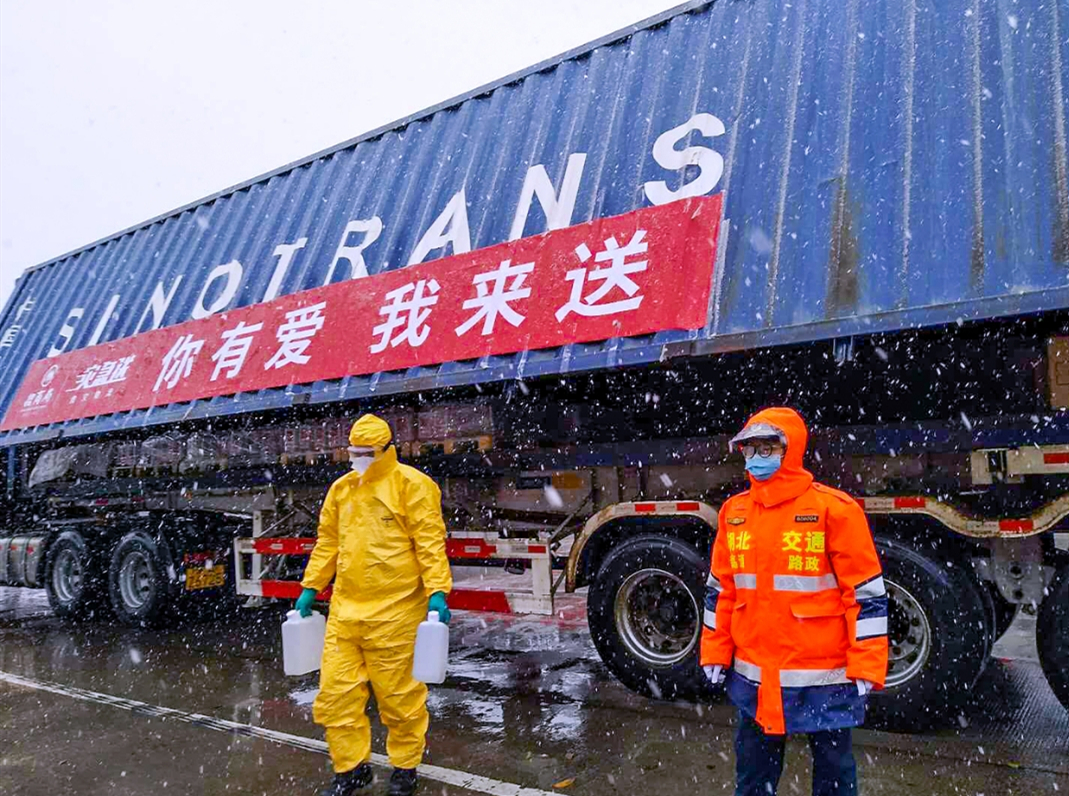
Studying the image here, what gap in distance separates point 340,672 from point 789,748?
231 centimetres

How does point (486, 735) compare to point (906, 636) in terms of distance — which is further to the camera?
point (486, 735)

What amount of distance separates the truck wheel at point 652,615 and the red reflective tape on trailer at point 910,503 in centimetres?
114

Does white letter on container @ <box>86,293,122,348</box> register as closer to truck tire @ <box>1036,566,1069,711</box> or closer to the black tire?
the black tire

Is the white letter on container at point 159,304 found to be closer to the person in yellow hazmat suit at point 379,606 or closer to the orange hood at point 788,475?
the person in yellow hazmat suit at point 379,606

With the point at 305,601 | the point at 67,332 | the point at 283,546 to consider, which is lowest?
the point at 305,601

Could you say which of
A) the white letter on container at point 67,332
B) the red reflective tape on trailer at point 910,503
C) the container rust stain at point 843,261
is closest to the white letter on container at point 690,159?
the container rust stain at point 843,261

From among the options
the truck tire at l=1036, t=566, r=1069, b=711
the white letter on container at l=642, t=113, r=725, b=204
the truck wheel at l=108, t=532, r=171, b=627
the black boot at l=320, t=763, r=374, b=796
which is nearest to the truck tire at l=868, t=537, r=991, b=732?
the truck tire at l=1036, t=566, r=1069, b=711

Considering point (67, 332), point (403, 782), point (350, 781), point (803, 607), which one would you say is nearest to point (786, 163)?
point (803, 607)

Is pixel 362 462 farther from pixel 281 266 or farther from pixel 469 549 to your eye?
pixel 281 266

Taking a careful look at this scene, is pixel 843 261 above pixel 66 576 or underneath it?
above

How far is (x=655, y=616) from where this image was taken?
17.9 ft

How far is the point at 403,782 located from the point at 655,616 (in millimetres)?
2060

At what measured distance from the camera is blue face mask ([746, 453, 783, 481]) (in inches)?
116

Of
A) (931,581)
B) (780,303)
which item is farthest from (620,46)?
(931,581)
